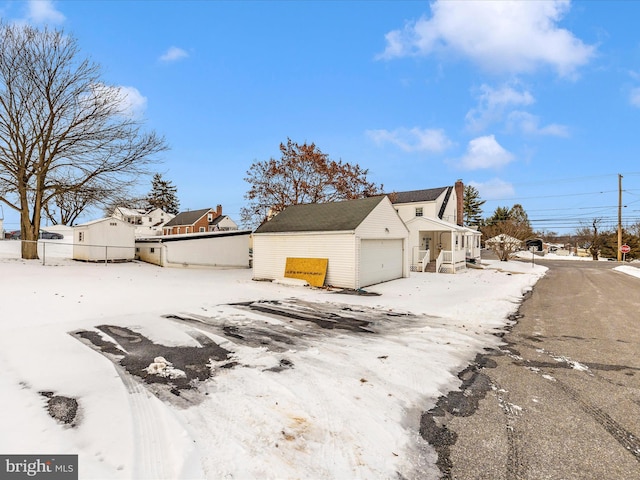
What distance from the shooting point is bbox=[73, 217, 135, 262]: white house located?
20.2 meters

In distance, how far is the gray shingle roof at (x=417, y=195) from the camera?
2927 centimetres

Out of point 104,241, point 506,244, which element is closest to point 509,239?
point 506,244

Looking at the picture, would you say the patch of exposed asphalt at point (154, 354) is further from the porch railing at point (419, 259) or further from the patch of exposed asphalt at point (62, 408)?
the porch railing at point (419, 259)

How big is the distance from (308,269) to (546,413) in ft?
39.1

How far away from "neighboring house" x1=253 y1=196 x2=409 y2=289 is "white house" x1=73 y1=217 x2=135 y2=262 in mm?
10669

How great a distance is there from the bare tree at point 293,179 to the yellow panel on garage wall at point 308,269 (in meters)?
11.6

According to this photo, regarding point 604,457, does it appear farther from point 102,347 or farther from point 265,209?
point 265,209

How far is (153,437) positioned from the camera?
9.34 feet

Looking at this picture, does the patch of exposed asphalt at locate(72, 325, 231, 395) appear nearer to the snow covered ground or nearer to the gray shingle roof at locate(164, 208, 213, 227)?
the snow covered ground

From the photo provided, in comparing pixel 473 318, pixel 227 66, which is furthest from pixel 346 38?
pixel 473 318

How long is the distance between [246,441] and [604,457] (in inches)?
125

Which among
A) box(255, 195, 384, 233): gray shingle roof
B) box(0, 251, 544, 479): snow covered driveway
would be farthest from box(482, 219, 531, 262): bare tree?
box(0, 251, 544, 479): snow covered driveway

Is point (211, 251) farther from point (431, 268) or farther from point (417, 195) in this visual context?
point (417, 195)

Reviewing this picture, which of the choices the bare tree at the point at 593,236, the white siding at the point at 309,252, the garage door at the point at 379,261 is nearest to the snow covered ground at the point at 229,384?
the white siding at the point at 309,252
